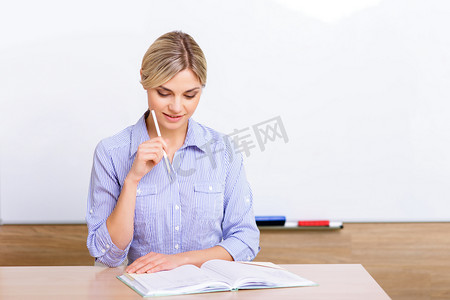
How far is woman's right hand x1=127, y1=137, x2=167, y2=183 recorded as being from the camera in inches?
67.0

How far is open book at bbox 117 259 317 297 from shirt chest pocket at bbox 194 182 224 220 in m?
0.29

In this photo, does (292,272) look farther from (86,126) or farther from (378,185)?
(86,126)

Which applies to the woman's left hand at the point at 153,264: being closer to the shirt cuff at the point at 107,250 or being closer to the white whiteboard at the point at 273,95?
the shirt cuff at the point at 107,250

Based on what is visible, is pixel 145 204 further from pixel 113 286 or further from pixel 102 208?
pixel 113 286

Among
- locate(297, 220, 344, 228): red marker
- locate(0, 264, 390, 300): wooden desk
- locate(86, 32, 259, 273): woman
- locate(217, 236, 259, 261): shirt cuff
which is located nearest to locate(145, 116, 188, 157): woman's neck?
locate(86, 32, 259, 273): woman

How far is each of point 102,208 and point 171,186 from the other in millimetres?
224

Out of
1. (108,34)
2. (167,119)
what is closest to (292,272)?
(167,119)

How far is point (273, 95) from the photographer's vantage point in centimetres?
258

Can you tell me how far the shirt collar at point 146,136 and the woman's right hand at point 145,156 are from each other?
182 mm

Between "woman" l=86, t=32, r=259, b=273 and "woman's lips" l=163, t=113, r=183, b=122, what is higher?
"woman's lips" l=163, t=113, r=183, b=122

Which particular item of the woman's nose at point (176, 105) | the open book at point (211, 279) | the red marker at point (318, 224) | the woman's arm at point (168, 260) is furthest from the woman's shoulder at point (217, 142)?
the red marker at point (318, 224)

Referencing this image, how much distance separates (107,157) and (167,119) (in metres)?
0.23

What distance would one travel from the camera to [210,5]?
2547 mm

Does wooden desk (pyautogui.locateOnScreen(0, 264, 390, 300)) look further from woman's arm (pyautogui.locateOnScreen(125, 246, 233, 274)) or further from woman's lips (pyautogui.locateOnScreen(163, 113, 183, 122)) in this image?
woman's lips (pyautogui.locateOnScreen(163, 113, 183, 122))
